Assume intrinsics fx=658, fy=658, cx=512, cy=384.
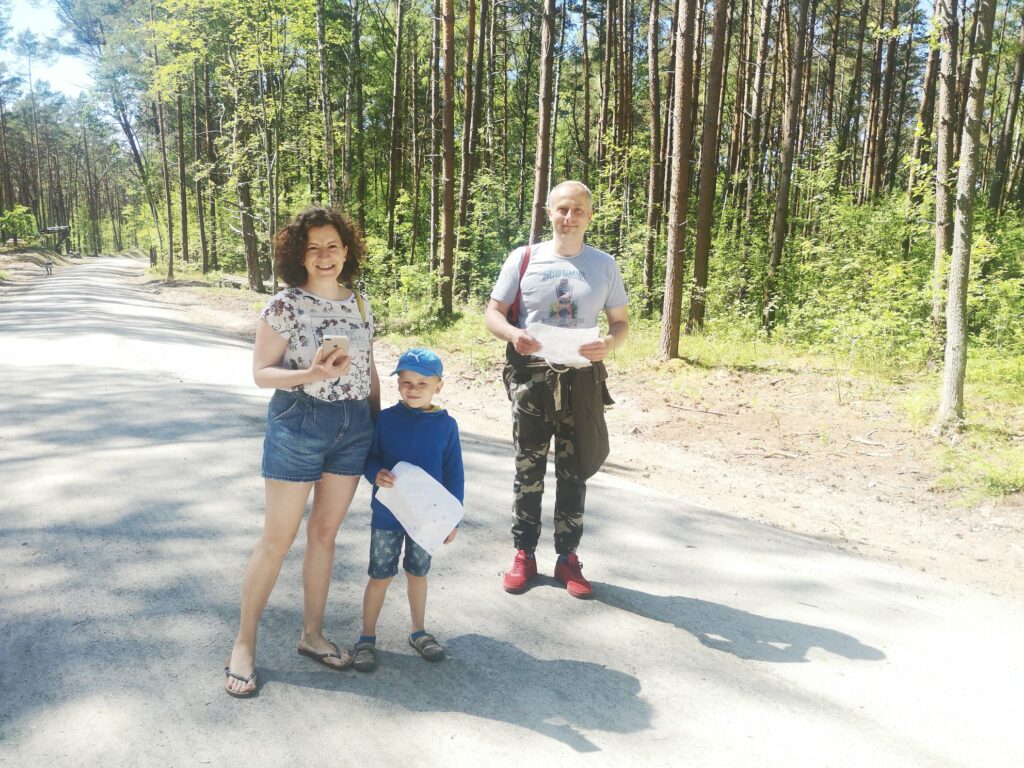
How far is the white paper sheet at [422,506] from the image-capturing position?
106 inches

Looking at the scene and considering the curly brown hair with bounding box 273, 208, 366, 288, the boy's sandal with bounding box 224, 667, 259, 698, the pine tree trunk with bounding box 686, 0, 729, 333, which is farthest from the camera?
the pine tree trunk with bounding box 686, 0, 729, 333

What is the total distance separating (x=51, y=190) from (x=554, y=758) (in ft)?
266

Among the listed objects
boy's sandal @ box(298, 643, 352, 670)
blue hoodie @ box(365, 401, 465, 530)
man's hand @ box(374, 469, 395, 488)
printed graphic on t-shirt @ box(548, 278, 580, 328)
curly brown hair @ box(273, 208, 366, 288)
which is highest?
curly brown hair @ box(273, 208, 366, 288)

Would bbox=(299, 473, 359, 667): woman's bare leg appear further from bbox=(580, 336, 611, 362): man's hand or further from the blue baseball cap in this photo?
bbox=(580, 336, 611, 362): man's hand

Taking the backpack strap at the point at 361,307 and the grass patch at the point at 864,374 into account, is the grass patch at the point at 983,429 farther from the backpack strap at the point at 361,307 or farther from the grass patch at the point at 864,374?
the backpack strap at the point at 361,307

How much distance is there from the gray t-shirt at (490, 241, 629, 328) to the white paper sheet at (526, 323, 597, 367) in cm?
13

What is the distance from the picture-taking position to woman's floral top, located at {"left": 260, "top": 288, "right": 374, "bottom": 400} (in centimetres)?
259

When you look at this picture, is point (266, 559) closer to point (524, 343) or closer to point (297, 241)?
point (297, 241)

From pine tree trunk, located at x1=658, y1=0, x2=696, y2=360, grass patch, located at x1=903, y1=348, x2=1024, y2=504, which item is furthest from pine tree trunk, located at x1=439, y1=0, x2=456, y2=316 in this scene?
grass patch, located at x1=903, y1=348, x2=1024, y2=504

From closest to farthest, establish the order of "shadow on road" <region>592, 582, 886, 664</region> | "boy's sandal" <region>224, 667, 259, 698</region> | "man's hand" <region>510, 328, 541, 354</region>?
"boy's sandal" <region>224, 667, 259, 698</region>, "shadow on road" <region>592, 582, 886, 664</region>, "man's hand" <region>510, 328, 541, 354</region>

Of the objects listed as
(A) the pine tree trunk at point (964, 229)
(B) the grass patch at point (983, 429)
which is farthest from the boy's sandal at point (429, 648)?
(A) the pine tree trunk at point (964, 229)

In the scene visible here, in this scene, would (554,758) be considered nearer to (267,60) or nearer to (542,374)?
(542,374)

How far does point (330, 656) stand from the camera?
2.80 metres

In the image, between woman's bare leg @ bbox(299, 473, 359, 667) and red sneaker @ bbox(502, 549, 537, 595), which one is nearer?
woman's bare leg @ bbox(299, 473, 359, 667)
